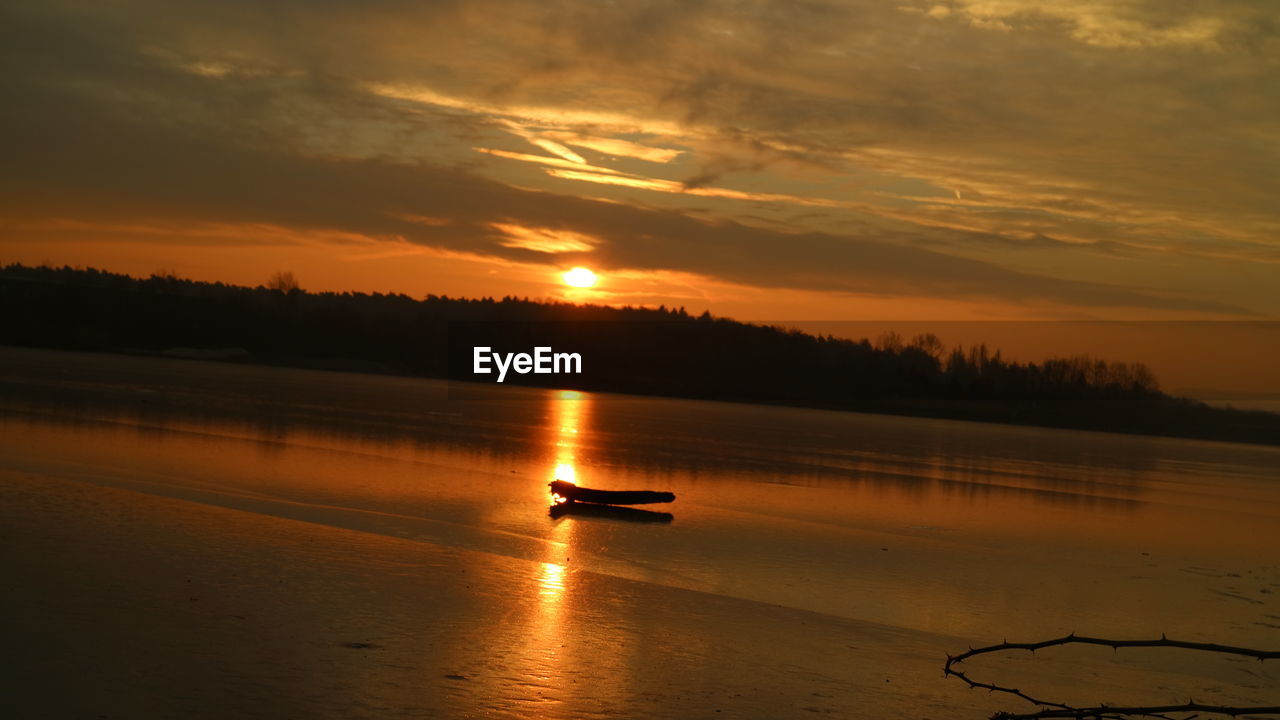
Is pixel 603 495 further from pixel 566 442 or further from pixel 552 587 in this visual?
pixel 566 442

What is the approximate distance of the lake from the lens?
7668 millimetres

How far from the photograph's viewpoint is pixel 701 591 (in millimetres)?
11797

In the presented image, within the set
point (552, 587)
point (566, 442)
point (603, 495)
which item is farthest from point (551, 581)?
point (566, 442)

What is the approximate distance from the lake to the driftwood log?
0.36 metres

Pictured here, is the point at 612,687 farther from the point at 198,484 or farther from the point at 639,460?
the point at 639,460

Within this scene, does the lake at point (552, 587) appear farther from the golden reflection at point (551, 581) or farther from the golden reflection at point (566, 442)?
the golden reflection at point (566, 442)

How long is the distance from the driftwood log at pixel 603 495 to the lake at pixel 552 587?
36cm

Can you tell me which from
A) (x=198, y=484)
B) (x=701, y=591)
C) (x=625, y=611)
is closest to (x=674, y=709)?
(x=625, y=611)

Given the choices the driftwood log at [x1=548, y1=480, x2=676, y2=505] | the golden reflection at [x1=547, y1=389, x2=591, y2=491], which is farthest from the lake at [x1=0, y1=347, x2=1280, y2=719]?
the driftwood log at [x1=548, y1=480, x2=676, y2=505]

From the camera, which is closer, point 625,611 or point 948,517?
point 625,611

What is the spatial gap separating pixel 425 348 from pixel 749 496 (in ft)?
366

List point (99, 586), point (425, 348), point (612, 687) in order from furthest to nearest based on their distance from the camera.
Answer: point (425, 348)
point (99, 586)
point (612, 687)

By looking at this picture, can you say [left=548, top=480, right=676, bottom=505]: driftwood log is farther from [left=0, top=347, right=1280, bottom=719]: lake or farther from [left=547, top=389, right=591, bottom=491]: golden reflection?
[left=547, top=389, right=591, bottom=491]: golden reflection

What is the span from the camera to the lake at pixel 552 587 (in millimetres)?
7668
